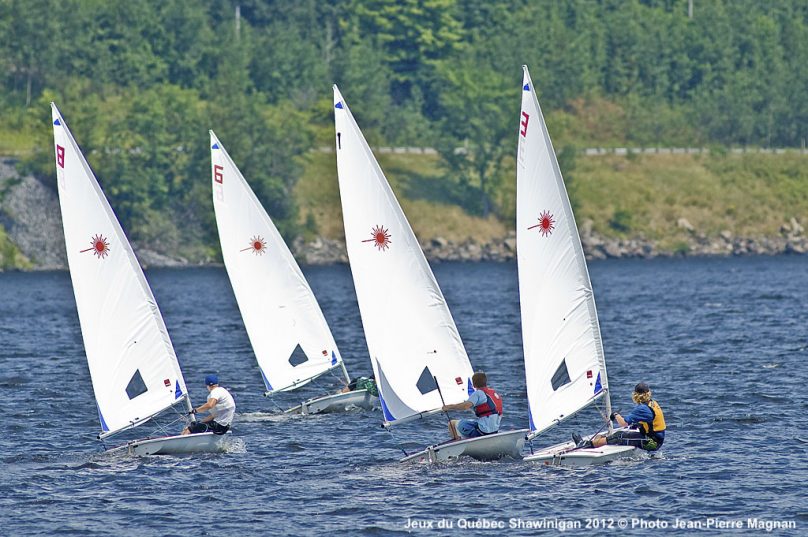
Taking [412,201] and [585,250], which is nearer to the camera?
[585,250]

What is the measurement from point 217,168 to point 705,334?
32.1 m

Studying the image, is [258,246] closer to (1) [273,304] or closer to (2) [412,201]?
(1) [273,304]

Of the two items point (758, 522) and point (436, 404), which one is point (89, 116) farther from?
point (758, 522)

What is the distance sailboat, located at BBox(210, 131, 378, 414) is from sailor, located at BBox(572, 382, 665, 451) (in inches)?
534

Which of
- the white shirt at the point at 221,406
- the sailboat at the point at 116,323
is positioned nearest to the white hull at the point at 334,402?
the sailboat at the point at 116,323

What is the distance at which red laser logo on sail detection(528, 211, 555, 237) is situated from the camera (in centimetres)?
3466

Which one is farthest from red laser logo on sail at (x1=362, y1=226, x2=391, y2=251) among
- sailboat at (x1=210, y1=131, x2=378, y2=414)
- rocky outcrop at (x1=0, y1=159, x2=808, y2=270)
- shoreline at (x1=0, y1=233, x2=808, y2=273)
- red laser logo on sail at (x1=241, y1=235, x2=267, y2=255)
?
shoreline at (x1=0, y1=233, x2=808, y2=273)

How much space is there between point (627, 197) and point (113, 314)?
4630 inches

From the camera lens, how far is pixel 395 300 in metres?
37.9

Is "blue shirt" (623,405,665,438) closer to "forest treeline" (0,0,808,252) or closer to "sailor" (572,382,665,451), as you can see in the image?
"sailor" (572,382,665,451)

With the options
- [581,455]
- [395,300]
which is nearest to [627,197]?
[395,300]

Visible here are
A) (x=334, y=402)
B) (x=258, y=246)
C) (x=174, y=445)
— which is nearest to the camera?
(x=174, y=445)

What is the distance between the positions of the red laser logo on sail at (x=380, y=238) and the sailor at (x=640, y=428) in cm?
709

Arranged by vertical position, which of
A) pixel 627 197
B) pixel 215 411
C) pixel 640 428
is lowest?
pixel 640 428
